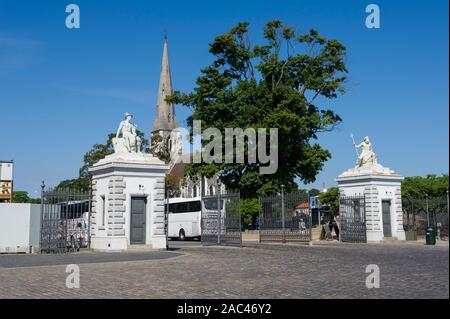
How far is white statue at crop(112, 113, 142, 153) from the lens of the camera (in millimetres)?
28344

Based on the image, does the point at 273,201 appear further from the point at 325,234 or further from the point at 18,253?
the point at 18,253

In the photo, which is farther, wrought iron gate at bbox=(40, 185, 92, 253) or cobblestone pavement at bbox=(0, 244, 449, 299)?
wrought iron gate at bbox=(40, 185, 92, 253)

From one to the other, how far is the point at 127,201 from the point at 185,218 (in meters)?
18.2

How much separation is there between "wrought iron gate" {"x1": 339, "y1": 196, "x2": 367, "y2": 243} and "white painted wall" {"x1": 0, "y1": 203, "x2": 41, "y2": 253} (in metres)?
19.0

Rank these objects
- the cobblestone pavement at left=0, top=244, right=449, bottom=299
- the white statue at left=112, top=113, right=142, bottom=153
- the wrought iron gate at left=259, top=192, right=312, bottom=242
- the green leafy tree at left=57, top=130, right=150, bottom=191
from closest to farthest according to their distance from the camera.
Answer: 1. the cobblestone pavement at left=0, top=244, right=449, bottom=299
2. the white statue at left=112, top=113, right=142, bottom=153
3. the wrought iron gate at left=259, top=192, right=312, bottom=242
4. the green leafy tree at left=57, top=130, right=150, bottom=191

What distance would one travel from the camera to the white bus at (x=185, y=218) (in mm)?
43781

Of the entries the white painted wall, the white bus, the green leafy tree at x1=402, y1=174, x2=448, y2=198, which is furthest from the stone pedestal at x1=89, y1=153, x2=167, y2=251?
the green leafy tree at x1=402, y1=174, x2=448, y2=198

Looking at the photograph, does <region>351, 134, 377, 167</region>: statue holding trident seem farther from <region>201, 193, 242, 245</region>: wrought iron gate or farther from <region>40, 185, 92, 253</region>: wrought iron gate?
<region>40, 185, 92, 253</region>: wrought iron gate

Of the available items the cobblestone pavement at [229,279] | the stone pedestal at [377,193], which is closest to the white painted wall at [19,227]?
the cobblestone pavement at [229,279]

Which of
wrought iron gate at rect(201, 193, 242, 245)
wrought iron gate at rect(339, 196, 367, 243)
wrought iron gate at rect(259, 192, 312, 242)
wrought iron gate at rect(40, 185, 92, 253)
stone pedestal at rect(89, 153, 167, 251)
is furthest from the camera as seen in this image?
wrought iron gate at rect(339, 196, 367, 243)

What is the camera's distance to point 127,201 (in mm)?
27125

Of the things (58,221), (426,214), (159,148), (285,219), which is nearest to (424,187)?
(426,214)
